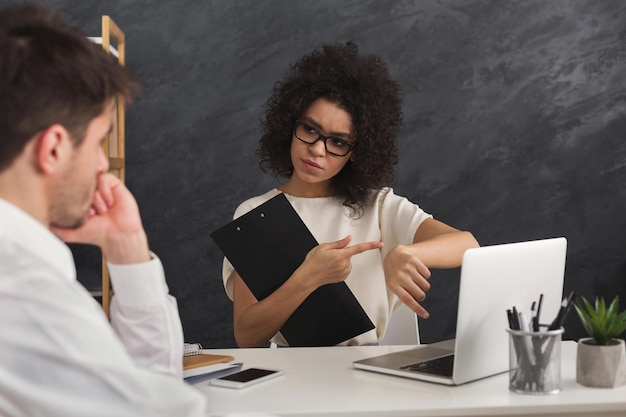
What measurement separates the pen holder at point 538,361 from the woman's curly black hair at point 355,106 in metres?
1.03

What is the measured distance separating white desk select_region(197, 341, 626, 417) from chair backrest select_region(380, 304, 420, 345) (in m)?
0.64

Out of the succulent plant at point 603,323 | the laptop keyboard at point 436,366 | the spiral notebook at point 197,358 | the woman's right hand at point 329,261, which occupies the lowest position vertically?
the laptop keyboard at point 436,366

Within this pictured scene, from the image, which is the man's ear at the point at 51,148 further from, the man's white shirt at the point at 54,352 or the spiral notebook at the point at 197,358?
the spiral notebook at the point at 197,358

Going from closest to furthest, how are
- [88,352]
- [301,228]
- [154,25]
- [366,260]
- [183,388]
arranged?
[88,352], [183,388], [301,228], [366,260], [154,25]

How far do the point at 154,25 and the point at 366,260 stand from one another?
1942 mm

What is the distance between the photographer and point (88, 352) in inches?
34.9

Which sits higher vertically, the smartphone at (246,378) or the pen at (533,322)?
the pen at (533,322)

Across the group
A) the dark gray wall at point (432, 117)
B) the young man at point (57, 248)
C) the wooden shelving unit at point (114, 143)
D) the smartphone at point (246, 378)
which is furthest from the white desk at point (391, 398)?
the dark gray wall at point (432, 117)

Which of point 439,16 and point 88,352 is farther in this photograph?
point 439,16

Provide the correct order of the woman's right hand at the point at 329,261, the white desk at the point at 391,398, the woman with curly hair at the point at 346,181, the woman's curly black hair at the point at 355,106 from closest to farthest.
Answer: the white desk at the point at 391,398 < the woman's right hand at the point at 329,261 < the woman with curly hair at the point at 346,181 < the woman's curly black hair at the point at 355,106

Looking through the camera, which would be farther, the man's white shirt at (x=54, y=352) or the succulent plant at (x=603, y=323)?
the succulent plant at (x=603, y=323)

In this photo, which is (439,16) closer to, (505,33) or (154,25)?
(505,33)

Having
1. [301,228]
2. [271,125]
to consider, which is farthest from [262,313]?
[271,125]

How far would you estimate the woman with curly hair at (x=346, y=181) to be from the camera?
2357 mm
